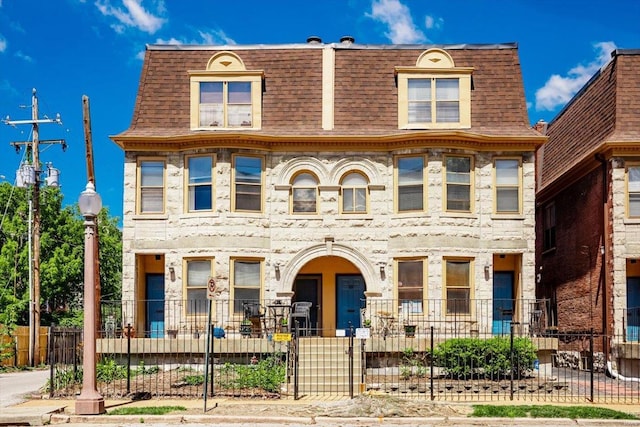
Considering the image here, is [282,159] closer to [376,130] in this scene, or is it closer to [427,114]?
[376,130]

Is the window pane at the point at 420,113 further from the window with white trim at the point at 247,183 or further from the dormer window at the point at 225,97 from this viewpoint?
the window with white trim at the point at 247,183

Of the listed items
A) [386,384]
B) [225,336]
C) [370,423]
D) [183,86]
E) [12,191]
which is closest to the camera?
[370,423]

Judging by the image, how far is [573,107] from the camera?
1264 inches

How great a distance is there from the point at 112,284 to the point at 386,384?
41.1 metres

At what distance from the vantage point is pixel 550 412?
55.5 feet

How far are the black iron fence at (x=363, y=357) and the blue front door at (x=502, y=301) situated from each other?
49 millimetres

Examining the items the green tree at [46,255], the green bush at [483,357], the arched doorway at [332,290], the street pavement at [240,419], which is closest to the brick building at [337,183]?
the arched doorway at [332,290]

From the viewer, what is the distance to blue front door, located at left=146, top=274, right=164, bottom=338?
2777 centimetres

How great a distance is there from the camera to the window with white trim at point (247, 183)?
26734 mm

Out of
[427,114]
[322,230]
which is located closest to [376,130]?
[427,114]

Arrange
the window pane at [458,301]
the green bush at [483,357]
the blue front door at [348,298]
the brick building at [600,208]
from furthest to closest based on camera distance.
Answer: the blue front door at [348,298]
the window pane at [458,301]
the brick building at [600,208]
the green bush at [483,357]

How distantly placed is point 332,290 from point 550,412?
1221 centimetres

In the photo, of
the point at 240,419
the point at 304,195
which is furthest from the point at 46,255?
the point at 240,419

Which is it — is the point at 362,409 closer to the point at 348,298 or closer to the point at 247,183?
the point at 247,183
